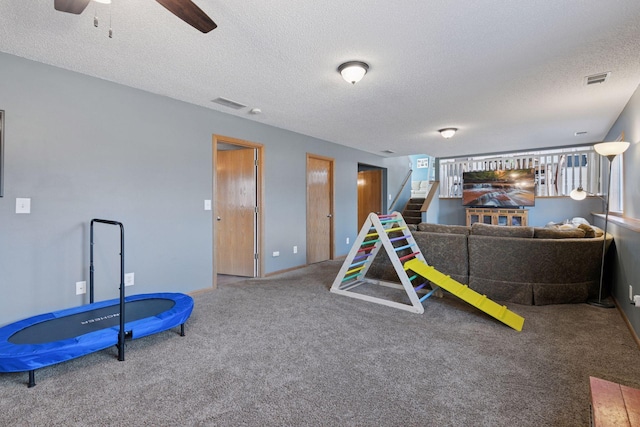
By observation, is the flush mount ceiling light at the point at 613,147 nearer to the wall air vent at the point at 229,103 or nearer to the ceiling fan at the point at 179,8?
the ceiling fan at the point at 179,8

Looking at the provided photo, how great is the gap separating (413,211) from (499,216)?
78.5 inches

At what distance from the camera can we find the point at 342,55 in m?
2.55

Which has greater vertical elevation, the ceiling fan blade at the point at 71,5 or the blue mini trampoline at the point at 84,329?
the ceiling fan blade at the point at 71,5

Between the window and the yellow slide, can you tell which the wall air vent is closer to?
the yellow slide

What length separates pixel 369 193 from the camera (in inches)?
322

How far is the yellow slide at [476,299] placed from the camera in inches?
108

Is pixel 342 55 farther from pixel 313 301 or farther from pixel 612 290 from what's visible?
pixel 612 290

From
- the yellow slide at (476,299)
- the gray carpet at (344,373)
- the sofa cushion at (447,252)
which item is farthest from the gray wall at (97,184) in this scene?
the sofa cushion at (447,252)

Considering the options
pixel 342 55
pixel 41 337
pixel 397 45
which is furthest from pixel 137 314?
pixel 397 45

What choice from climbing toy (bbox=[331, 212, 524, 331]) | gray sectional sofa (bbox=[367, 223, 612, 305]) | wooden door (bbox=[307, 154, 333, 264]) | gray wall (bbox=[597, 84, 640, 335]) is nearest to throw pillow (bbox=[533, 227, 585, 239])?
gray sectional sofa (bbox=[367, 223, 612, 305])

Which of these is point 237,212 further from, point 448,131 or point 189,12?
point 448,131

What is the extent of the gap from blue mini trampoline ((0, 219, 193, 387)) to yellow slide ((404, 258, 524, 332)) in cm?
230

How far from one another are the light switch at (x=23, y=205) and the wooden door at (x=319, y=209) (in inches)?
145

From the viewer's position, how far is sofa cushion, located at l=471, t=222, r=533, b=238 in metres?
3.40
